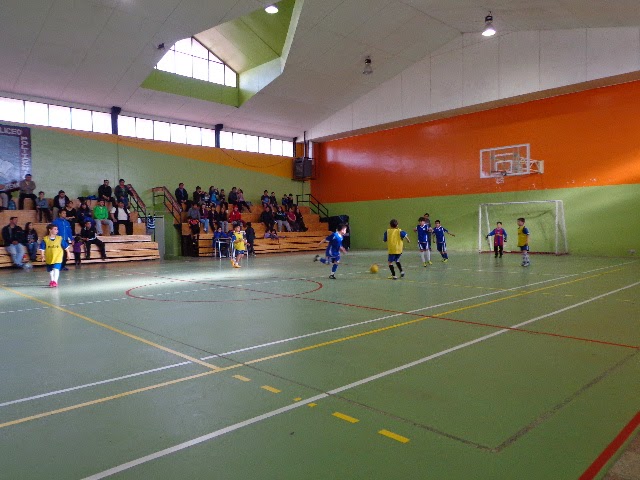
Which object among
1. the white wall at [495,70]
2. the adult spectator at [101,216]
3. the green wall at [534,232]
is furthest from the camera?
the adult spectator at [101,216]

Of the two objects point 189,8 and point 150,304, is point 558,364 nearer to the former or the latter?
point 150,304

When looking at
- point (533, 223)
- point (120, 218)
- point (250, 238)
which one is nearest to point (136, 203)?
point (120, 218)

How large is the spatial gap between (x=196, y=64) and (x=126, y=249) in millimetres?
10865

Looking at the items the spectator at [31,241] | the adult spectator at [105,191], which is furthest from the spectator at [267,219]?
the spectator at [31,241]

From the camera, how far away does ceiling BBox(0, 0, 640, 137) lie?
662 inches

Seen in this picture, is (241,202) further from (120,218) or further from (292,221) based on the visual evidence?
(120,218)

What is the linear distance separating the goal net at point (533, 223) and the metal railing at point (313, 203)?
1103 centimetres

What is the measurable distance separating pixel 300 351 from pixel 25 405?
2.66 meters

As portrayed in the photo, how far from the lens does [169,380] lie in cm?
449

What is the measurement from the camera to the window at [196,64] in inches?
961

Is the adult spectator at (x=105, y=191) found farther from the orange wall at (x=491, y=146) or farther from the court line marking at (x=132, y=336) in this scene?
the orange wall at (x=491, y=146)

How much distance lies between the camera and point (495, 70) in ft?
72.9

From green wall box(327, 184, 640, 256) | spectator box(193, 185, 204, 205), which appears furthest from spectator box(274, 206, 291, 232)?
green wall box(327, 184, 640, 256)

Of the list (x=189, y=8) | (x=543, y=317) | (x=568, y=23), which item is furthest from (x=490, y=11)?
(x=543, y=317)
